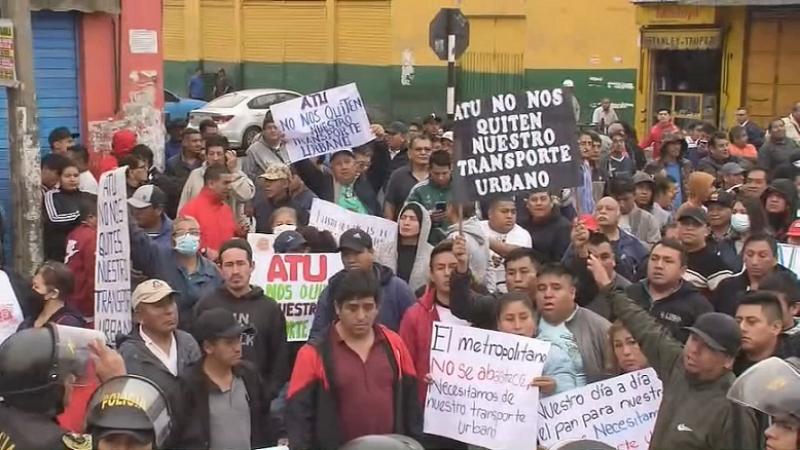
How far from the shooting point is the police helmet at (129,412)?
13.3 ft

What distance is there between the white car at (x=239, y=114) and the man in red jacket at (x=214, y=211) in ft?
57.3

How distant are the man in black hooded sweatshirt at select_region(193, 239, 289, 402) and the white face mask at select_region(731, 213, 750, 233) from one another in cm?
386

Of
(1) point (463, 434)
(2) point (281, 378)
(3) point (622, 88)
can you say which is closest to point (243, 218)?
(2) point (281, 378)

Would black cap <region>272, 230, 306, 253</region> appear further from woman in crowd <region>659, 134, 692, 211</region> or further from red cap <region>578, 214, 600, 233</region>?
woman in crowd <region>659, 134, 692, 211</region>

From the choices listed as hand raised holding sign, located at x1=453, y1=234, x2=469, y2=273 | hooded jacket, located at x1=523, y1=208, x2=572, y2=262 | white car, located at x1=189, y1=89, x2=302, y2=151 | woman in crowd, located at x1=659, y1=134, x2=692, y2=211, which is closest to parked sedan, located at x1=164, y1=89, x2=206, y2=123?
white car, located at x1=189, y1=89, x2=302, y2=151

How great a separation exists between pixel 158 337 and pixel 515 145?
9.05 feet

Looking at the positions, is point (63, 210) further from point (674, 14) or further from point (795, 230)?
point (674, 14)

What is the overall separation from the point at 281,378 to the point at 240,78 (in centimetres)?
2923

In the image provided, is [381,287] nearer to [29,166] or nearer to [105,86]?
[29,166]

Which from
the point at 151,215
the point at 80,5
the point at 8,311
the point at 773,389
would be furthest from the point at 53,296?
the point at 80,5

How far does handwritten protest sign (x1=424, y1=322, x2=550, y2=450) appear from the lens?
6691 mm

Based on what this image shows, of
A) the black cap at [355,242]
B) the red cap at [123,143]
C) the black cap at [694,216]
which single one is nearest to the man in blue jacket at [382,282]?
the black cap at [355,242]

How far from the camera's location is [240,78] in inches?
1415

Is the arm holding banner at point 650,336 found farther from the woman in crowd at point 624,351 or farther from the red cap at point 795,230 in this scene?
the red cap at point 795,230
